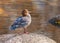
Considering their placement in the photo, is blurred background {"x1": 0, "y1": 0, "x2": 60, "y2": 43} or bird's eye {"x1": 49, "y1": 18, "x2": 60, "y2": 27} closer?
blurred background {"x1": 0, "y1": 0, "x2": 60, "y2": 43}

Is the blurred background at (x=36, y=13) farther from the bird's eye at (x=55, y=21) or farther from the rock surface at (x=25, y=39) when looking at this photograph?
the rock surface at (x=25, y=39)

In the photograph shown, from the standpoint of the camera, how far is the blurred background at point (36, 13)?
15.5 feet

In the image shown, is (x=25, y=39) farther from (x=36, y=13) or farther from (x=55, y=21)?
(x=36, y=13)

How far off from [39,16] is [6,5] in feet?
4.07

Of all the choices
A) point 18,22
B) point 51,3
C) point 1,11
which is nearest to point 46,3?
point 51,3

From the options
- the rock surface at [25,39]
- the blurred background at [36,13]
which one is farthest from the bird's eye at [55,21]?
the rock surface at [25,39]

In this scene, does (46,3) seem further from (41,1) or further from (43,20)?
(43,20)

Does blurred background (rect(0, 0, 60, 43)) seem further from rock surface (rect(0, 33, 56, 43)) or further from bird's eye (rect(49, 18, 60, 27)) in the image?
rock surface (rect(0, 33, 56, 43))

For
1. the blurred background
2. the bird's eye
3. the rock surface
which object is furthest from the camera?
the bird's eye

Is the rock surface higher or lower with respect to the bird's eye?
higher

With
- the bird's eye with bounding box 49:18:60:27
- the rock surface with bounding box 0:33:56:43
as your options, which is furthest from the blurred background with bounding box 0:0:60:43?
the rock surface with bounding box 0:33:56:43

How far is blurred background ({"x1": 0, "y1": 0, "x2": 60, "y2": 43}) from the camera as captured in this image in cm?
473

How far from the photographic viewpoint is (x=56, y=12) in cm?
588

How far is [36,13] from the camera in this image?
5.82 m
